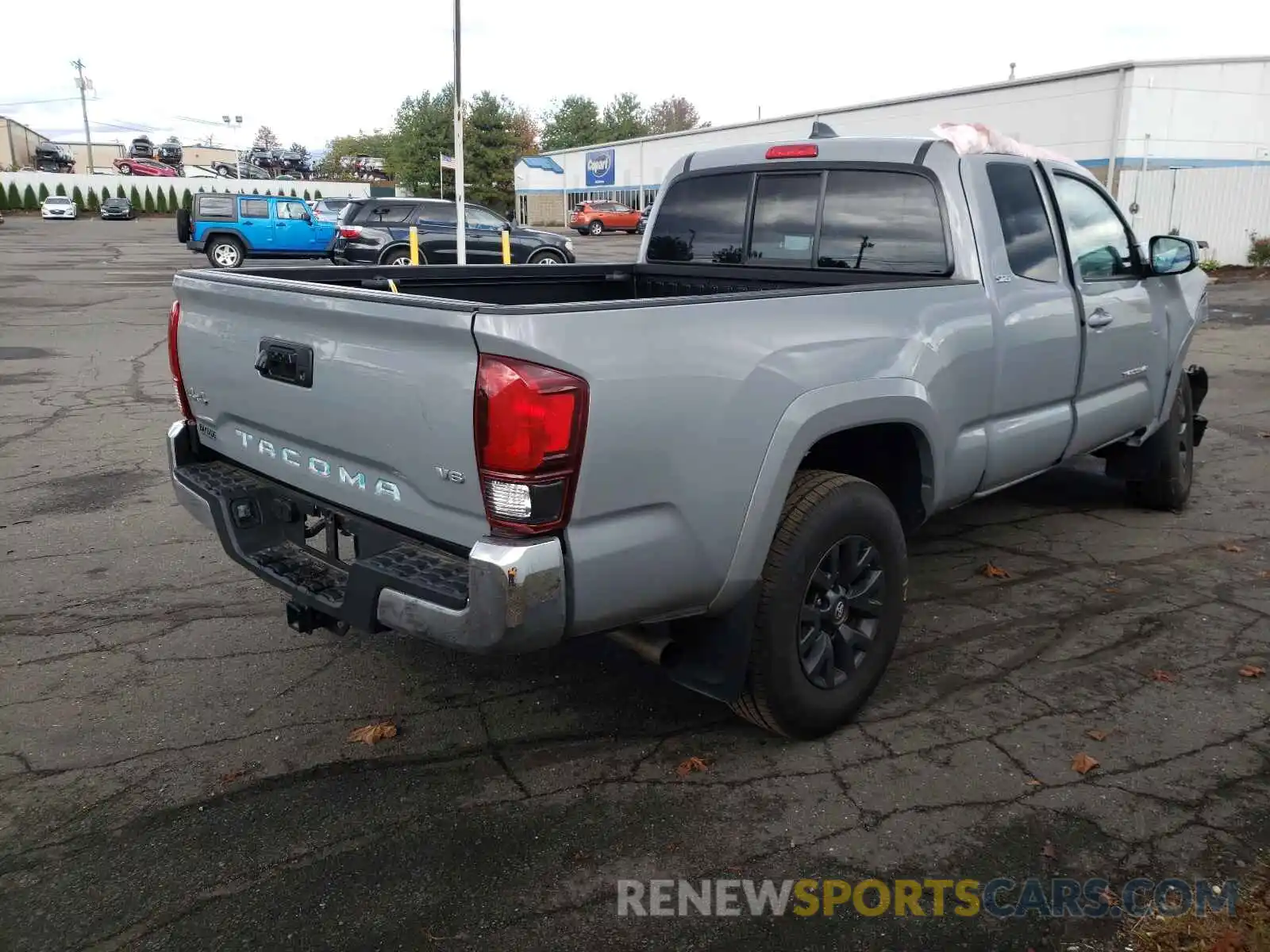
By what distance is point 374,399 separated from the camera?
8.99 feet

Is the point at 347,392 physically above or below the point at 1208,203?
below

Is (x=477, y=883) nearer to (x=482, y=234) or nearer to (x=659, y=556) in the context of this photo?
(x=659, y=556)

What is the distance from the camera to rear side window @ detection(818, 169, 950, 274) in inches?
161

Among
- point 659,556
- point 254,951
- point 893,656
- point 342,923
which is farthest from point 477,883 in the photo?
point 893,656

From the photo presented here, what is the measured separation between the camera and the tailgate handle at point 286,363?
296 cm

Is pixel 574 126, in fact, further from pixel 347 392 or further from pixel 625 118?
pixel 347 392

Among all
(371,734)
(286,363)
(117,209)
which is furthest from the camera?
(117,209)

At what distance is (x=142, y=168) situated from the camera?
68.4 metres

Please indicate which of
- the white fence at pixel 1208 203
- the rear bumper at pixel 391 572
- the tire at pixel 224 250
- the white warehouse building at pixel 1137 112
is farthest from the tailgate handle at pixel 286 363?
the white fence at pixel 1208 203

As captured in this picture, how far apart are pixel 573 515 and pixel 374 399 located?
0.66 meters

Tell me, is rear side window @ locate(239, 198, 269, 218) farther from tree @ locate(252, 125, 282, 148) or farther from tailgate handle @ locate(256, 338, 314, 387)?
tree @ locate(252, 125, 282, 148)

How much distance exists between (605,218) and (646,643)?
43847 mm

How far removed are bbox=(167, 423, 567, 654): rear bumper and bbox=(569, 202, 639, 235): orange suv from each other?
42639 millimetres

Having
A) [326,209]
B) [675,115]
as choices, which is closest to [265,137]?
[675,115]
